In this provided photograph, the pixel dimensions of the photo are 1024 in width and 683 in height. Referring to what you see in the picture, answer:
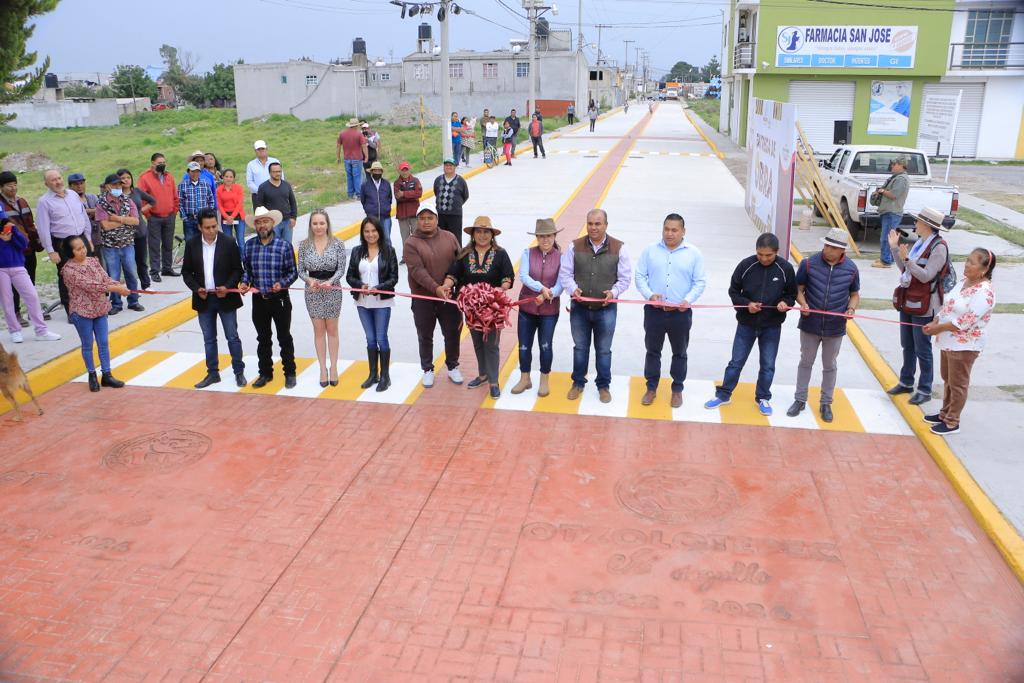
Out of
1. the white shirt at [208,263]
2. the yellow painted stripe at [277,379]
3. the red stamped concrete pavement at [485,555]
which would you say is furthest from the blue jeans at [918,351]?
the white shirt at [208,263]

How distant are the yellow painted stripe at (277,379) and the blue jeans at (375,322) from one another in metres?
1.03

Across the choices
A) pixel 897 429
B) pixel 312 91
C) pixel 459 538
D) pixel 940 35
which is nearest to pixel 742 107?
pixel 940 35

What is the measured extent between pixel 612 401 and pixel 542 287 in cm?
132

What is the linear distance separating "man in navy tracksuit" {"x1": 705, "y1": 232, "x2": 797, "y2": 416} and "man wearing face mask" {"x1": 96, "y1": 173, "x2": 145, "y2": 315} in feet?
23.1

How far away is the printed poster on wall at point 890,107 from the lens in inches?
1319

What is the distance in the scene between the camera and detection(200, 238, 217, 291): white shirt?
8203 mm

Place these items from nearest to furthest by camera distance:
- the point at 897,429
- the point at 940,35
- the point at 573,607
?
1. the point at 573,607
2. the point at 897,429
3. the point at 940,35

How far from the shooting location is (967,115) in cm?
3478

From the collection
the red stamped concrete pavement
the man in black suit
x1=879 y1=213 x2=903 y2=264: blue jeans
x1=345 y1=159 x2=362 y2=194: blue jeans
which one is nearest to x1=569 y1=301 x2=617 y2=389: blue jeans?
the red stamped concrete pavement

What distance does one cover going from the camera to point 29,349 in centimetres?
918

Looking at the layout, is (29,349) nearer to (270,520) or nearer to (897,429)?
(270,520)

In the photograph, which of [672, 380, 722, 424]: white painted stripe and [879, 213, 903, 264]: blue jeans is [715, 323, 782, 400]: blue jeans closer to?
[672, 380, 722, 424]: white painted stripe

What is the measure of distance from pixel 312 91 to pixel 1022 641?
75865 mm

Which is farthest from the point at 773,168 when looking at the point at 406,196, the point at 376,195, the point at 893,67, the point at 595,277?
the point at 893,67
